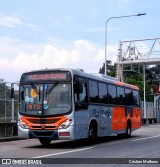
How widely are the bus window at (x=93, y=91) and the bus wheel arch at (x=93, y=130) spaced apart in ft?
2.95

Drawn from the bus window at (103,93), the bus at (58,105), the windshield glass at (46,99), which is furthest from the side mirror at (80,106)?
the bus window at (103,93)

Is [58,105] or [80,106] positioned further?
[80,106]

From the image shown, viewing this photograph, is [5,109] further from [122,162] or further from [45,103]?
[122,162]

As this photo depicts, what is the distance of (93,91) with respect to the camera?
1944 cm

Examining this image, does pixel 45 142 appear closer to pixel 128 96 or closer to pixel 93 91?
pixel 93 91

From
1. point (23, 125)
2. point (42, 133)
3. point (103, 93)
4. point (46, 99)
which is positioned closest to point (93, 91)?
point (103, 93)

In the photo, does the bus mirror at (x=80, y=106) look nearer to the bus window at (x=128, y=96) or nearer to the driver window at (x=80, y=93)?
the driver window at (x=80, y=93)

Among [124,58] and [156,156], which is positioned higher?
[124,58]

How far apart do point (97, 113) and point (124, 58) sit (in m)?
28.7

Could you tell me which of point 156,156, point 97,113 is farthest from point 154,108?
point 156,156

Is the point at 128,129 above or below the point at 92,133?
below

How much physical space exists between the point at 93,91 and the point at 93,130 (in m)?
1.66

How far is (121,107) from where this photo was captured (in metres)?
23.4

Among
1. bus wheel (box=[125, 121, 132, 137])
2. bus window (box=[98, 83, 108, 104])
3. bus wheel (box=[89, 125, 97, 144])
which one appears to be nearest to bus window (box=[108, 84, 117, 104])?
bus window (box=[98, 83, 108, 104])
